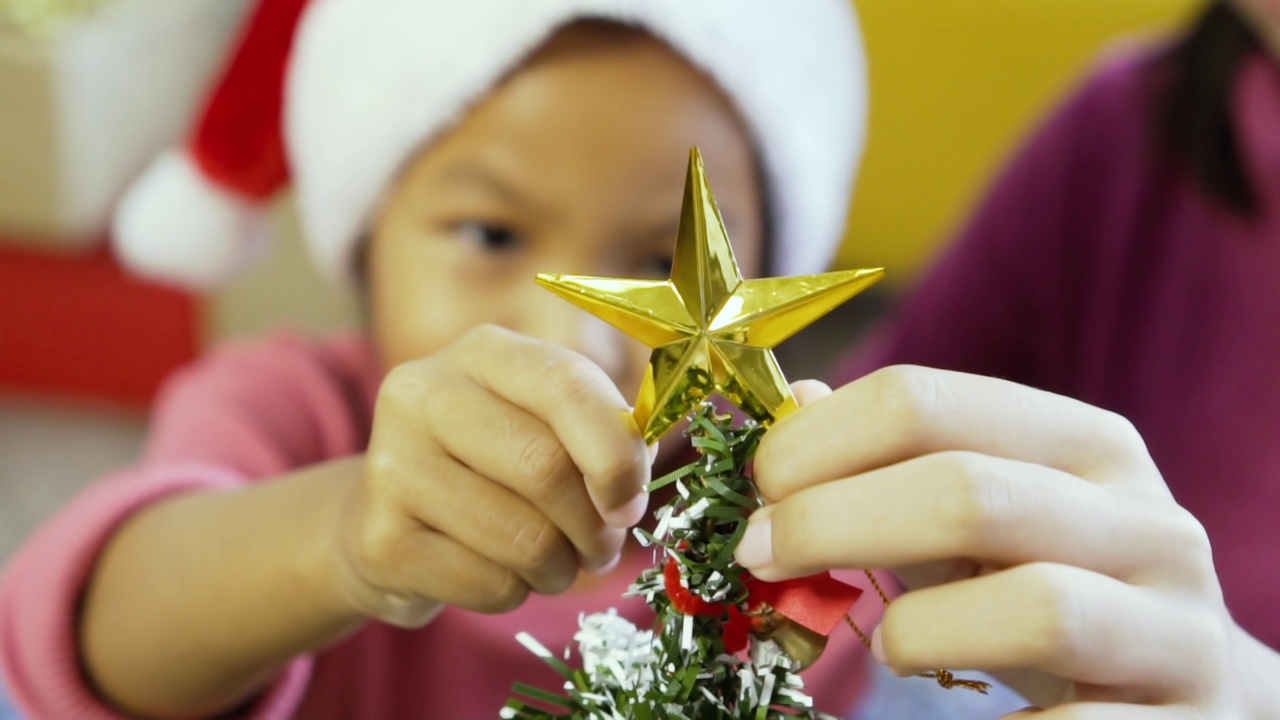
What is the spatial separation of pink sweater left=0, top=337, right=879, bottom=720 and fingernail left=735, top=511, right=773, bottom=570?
10cm

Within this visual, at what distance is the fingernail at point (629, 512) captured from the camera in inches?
11.0

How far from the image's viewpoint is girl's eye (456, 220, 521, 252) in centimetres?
46

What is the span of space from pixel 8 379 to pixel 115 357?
11cm

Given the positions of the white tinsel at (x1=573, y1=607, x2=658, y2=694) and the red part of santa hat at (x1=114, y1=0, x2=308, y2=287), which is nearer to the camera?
the white tinsel at (x1=573, y1=607, x2=658, y2=694)

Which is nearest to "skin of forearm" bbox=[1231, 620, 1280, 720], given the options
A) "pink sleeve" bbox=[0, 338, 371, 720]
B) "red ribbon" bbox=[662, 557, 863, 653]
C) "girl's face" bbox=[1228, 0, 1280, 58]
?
"red ribbon" bbox=[662, 557, 863, 653]

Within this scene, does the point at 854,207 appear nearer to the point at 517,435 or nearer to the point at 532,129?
the point at 532,129

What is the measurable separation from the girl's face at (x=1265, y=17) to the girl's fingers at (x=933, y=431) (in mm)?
474

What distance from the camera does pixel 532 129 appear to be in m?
0.44

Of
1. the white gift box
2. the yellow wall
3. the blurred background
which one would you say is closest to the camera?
the yellow wall

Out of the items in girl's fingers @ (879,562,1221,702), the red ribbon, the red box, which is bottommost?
the red box

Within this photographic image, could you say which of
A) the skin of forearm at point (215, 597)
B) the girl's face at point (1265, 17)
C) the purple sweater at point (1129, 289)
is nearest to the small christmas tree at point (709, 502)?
the skin of forearm at point (215, 597)

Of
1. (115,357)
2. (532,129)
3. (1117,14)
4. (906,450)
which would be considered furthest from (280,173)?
(1117,14)

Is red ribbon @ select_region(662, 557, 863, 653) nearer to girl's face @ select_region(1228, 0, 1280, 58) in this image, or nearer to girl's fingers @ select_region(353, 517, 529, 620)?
girl's fingers @ select_region(353, 517, 529, 620)

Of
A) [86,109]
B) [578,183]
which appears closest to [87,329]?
[86,109]
